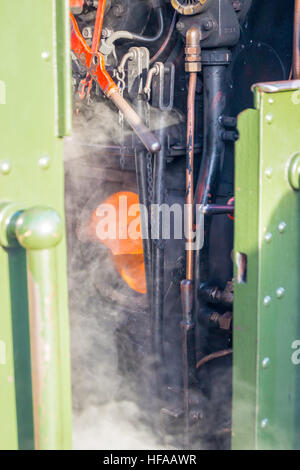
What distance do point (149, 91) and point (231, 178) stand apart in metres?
Answer: 0.53

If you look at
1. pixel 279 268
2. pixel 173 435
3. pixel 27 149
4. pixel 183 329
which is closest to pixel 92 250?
pixel 183 329

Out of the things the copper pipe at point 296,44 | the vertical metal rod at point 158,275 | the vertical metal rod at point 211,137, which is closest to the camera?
the copper pipe at point 296,44

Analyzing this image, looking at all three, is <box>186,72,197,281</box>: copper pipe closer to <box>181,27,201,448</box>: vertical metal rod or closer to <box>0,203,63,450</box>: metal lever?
<box>181,27,201,448</box>: vertical metal rod

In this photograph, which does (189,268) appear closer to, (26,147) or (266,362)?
(266,362)

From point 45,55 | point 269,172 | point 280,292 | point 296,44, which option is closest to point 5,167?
point 45,55

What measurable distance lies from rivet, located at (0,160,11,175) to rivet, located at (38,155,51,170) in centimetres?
6

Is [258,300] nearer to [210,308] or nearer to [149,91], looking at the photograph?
[210,308]

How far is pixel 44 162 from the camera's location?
3.48ft

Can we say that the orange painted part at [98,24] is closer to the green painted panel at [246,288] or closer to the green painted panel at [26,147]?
the green painted panel at [246,288]

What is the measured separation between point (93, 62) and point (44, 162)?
167 centimetres

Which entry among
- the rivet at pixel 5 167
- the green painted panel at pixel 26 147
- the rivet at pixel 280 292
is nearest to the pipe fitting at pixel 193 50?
the rivet at pixel 280 292

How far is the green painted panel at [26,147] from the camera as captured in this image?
3.34 ft

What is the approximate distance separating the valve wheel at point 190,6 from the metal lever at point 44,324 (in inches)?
68.0

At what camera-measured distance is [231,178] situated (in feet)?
8.68
